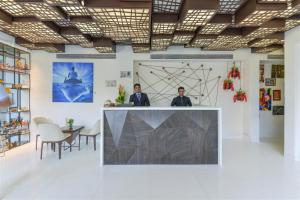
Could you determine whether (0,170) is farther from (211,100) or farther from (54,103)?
(211,100)

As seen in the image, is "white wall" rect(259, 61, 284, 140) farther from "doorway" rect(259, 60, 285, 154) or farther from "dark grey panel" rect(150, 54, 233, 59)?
"dark grey panel" rect(150, 54, 233, 59)

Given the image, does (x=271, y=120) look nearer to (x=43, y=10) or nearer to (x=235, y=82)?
(x=235, y=82)

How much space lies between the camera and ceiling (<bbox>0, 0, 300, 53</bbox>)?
3.62m

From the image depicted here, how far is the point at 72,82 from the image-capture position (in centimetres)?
748

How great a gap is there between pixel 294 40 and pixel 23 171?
6.33 m

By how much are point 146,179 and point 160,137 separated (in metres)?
1.08

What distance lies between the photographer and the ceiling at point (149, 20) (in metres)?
3.62

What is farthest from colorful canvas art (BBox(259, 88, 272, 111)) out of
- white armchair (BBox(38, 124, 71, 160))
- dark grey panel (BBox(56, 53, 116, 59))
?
white armchair (BBox(38, 124, 71, 160))

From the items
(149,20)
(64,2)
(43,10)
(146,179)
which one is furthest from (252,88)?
(43,10)

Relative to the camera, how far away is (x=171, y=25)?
472cm

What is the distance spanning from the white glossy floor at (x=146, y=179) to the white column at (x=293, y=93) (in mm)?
410

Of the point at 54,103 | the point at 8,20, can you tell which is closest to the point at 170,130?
the point at 8,20

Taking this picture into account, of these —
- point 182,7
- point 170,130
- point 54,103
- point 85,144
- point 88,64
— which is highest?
point 182,7

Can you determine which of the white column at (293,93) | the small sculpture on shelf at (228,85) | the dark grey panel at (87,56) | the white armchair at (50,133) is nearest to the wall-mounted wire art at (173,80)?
the small sculpture on shelf at (228,85)
